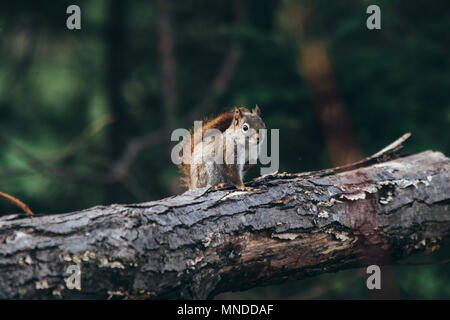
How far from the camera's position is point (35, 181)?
456 centimetres

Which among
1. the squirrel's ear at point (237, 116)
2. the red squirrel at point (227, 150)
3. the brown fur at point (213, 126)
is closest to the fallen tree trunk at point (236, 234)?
the red squirrel at point (227, 150)

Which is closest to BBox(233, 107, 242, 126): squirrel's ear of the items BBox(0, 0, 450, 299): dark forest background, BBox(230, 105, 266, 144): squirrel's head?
BBox(230, 105, 266, 144): squirrel's head

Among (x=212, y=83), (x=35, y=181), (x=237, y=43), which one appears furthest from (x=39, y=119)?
(x=237, y=43)

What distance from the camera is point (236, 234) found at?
1669 millimetres

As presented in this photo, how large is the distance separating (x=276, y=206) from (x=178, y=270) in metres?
0.48

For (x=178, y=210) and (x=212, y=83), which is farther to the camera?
(x=212, y=83)

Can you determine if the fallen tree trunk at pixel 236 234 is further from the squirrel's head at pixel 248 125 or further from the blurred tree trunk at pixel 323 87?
the blurred tree trunk at pixel 323 87

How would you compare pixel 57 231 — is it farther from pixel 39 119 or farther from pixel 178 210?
pixel 39 119

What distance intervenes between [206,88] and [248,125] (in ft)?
7.72

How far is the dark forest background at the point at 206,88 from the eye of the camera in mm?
2871

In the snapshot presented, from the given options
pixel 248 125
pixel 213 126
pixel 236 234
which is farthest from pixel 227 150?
pixel 236 234

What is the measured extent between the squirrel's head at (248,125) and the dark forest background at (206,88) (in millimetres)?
556

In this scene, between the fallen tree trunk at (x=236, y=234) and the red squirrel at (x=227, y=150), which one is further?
the red squirrel at (x=227, y=150)

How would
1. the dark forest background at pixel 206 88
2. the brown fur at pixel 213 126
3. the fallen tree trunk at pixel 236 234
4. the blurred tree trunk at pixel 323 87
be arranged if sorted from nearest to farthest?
the fallen tree trunk at pixel 236 234 < the brown fur at pixel 213 126 < the blurred tree trunk at pixel 323 87 < the dark forest background at pixel 206 88
